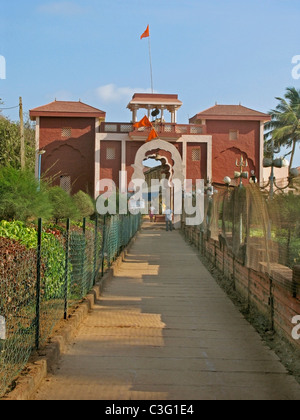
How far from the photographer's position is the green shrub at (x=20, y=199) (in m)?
10.0

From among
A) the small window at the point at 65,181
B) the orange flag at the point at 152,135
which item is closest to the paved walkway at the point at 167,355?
the orange flag at the point at 152,135

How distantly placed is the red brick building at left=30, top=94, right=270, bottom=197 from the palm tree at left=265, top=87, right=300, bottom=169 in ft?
23.9

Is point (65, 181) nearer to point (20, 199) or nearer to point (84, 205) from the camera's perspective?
point (84, 205)

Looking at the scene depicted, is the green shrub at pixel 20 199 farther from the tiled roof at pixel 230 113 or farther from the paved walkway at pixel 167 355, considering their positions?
the tiled roof at pixel 230 113

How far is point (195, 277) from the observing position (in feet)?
37.0

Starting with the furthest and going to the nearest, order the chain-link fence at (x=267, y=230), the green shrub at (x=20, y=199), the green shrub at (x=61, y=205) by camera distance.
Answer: the green shrub at (x=61, y=205)
the green shrub at (x=20, y=199)
the chain-link fence at (x=267, y=230)

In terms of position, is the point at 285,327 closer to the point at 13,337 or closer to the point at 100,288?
the point at 13,337

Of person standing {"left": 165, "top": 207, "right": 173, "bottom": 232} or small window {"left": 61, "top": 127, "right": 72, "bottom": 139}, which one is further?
small window {"left": 61, "top": 127, "right": 72, "bottom": 139}

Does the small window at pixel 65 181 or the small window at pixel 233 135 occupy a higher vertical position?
the small window at pixel 233 135

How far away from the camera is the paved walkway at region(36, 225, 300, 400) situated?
167 inches

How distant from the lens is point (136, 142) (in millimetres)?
33375

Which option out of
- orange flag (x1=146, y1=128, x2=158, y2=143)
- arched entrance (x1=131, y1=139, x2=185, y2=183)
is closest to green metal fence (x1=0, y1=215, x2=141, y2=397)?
orange flag (x1=146, y1=128, x2=158, y2=143)

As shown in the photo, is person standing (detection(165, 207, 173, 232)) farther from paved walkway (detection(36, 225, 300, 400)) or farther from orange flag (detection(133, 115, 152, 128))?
paved walkway (detection(36, 225, 300, 400))

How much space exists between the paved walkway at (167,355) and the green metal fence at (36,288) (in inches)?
13.8
